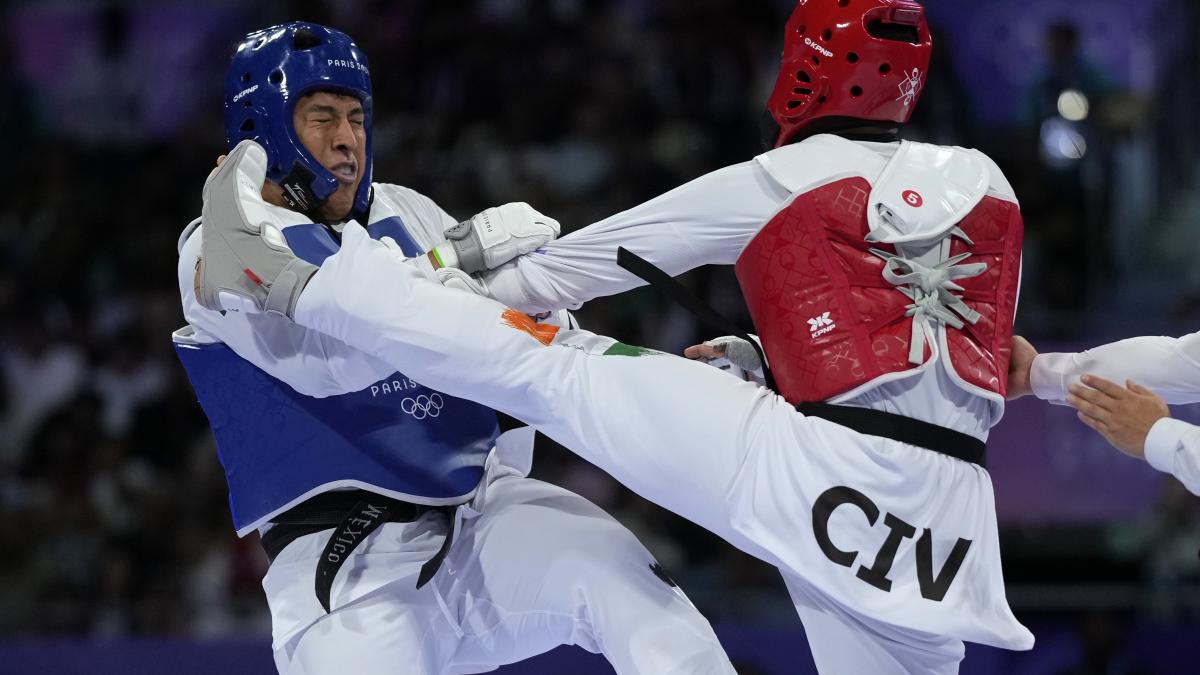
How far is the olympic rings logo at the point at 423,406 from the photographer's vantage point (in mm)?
4523

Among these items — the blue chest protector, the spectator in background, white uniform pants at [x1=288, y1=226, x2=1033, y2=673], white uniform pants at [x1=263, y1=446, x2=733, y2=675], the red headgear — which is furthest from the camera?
the spectator in background

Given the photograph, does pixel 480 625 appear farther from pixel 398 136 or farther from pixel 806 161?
pixel 398 136

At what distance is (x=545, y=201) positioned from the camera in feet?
33.0

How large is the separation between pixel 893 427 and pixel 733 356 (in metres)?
0.71

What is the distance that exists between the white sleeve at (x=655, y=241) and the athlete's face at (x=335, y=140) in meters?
0.65

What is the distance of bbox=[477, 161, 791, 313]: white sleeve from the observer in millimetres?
4090

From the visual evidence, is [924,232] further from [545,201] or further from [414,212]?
[545,201]

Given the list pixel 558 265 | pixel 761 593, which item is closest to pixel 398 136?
pixel 761 593

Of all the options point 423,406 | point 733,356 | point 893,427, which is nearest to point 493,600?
point 423,406

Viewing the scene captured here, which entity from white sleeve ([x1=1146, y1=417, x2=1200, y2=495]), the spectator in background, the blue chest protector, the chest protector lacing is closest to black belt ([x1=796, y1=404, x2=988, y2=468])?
the chest protector lacing

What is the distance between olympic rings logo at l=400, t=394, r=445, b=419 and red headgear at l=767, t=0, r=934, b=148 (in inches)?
56.8

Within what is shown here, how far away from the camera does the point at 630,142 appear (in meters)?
10.4

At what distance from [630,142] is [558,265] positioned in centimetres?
605

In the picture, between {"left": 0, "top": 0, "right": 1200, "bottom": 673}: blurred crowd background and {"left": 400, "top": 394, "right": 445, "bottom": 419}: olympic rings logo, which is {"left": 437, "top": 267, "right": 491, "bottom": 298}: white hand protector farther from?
{"left": 0, "top": 0, "right": 1200, "bottom": 673}: blurred crowd background
